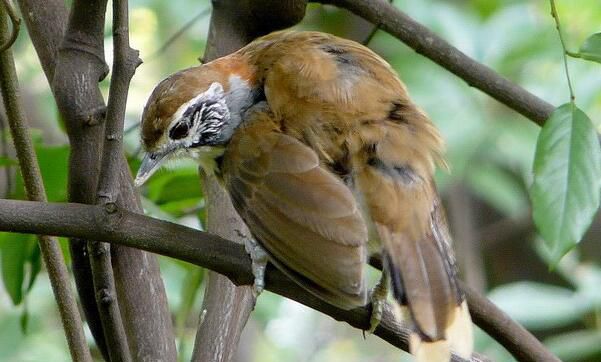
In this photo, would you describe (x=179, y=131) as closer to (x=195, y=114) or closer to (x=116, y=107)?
(x=195, y=114)

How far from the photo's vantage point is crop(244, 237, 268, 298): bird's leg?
6.89ft

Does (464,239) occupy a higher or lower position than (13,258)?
lower

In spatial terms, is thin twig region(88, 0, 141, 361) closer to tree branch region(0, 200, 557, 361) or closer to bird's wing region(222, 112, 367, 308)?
tree branch region(0, 200, 557, 361)

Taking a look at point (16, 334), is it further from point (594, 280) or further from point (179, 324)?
point (594, 280)

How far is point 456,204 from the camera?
5.68m

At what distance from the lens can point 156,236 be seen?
1944mm

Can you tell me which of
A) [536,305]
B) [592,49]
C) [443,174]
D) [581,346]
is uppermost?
[592,49]

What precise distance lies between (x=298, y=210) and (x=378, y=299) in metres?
0.26

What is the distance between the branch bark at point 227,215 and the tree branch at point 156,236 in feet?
0.80

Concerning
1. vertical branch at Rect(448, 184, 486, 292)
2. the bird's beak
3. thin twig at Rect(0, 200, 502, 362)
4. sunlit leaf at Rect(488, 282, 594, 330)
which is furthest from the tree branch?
vertical branch at Rect(448, 184, 486, 292)

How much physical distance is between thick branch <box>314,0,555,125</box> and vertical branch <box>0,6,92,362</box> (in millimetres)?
986

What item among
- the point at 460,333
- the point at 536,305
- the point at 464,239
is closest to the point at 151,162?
the point at 460,333

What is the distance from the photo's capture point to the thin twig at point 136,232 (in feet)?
6.08

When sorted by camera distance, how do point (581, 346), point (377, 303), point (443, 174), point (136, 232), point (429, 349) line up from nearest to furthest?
1. point (136, 232)
2. point (429, 349)
3. point (377, 303)
4. point (581, 346)
5. point (443, 174)
